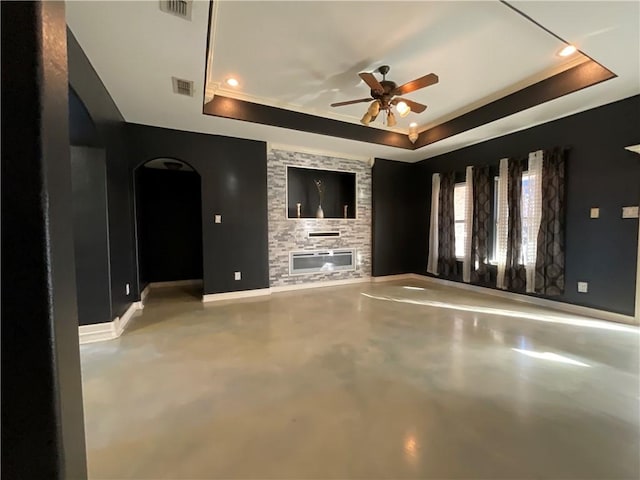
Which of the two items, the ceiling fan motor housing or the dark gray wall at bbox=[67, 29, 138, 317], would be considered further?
the ceiling fan motor housing

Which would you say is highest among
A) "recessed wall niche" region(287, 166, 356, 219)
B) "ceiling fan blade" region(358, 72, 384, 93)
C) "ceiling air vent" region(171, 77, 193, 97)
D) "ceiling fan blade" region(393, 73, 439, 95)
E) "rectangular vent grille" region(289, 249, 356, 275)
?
"ceiling fan blade" region(358, 72, 384, 93)

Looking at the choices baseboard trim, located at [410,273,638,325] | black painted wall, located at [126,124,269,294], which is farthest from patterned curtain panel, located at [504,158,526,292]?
black painted wall, located at [126,124,269,294]

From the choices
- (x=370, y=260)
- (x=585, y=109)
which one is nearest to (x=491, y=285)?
(x=370, y=260)

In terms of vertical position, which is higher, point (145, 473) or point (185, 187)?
point (185, 187)

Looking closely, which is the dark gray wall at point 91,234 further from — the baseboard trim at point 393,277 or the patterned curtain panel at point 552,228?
the patterned curtain panel at point 552,228

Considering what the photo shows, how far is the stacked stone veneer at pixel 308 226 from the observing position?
16.6 feet

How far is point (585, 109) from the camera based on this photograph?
3.62 metres

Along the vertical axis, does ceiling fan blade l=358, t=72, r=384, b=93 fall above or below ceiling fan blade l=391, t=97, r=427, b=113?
above

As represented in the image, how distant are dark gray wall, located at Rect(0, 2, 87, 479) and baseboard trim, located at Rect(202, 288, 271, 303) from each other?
13.5 ft

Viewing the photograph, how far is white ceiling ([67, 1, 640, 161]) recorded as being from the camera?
2.11m

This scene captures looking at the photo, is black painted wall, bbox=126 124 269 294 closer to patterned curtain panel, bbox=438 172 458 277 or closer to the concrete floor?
the concrete floor

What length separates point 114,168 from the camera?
10.9 feet

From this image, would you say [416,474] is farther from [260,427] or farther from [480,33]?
[480,33]

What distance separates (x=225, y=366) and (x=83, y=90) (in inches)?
101
